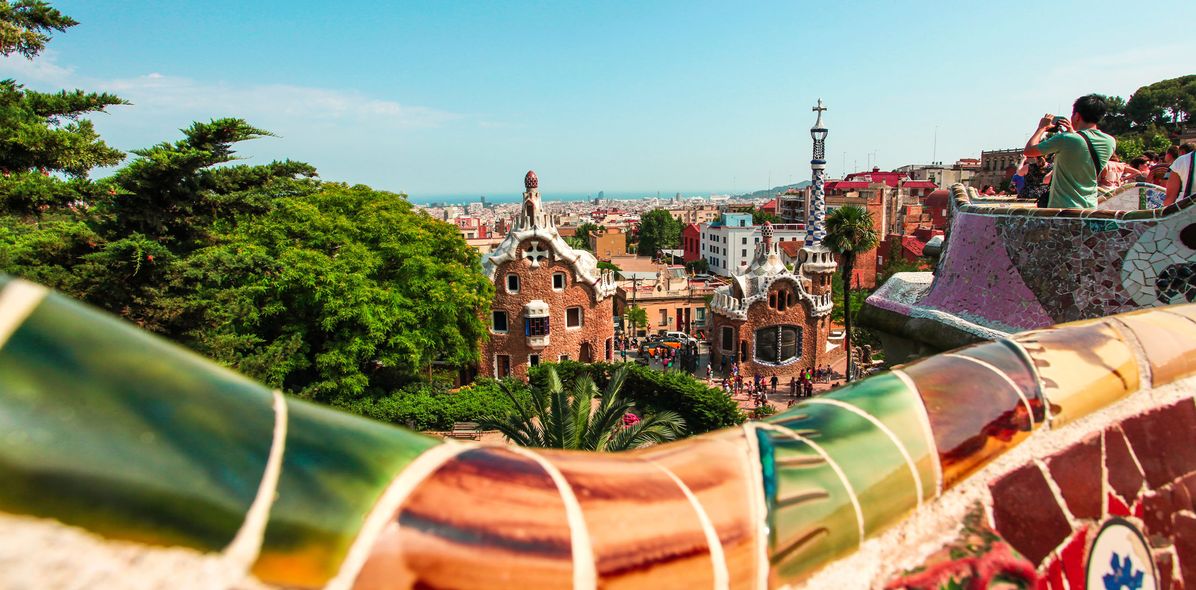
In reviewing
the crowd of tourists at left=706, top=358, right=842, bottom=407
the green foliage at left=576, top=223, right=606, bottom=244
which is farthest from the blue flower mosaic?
the green foliage at left=576, top=223, right=606, bottom=244

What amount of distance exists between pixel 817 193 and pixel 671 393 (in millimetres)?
20574

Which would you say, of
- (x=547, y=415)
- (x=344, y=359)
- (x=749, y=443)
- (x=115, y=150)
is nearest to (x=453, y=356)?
(x=344, y=359)

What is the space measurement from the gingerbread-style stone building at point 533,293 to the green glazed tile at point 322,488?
23.4m

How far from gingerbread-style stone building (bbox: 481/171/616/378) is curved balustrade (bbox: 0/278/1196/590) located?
75.8 ft

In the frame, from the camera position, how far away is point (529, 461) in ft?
5.17

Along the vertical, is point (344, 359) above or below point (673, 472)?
below

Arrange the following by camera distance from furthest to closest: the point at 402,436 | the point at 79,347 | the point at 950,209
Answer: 1. the point at 950,209
2. the point at 402,436
3. the point at 79,347

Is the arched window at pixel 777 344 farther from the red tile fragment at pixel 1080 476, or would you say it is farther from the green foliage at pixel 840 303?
the red tile fragment at pixel 1080 476

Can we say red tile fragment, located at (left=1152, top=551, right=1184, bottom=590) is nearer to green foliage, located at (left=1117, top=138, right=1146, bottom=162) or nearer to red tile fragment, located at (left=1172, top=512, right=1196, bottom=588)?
red tile fragment, located at (left=1172, top=512, right=1196, bottom=588)

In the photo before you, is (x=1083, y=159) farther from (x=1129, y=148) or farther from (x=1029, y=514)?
(x=1129, y=148)

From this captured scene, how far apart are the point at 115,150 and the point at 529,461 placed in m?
14.9

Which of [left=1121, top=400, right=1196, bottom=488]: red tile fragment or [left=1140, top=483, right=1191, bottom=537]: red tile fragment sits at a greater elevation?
[left=1121, top=400, right=1196, bottom=488]: red tile fragment

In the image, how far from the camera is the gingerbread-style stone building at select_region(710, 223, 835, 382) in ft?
95.0

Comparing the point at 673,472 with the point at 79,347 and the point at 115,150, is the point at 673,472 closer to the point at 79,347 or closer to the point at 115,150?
the point at 79,347
